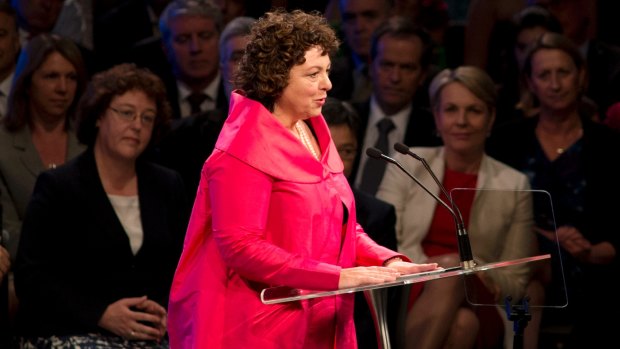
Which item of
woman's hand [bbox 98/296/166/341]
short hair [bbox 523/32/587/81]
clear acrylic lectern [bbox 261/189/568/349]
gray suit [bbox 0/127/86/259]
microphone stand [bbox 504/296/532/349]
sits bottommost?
woman's hand [bbox 98/296/166/341]

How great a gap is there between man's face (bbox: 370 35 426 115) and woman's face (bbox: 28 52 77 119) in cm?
142

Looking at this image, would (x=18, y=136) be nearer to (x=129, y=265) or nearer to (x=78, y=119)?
(x=78, y=119)

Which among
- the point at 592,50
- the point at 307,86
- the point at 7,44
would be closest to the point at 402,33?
the point at 592,50

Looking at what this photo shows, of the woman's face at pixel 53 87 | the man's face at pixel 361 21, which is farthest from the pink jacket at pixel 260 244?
the man's face at pixel 361 21

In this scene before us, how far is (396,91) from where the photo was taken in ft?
17.8

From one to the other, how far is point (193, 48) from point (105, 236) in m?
1.66

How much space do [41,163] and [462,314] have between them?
1.93 meters

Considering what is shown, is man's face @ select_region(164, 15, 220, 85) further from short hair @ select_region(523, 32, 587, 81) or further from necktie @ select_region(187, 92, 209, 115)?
short hair @ select_region(523, 32, 587, 81)

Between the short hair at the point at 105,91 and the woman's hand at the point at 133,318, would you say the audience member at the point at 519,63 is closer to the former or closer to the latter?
the short hair at the point at 105,91

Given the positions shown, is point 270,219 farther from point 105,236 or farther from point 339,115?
point 339,115

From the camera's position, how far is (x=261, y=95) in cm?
300

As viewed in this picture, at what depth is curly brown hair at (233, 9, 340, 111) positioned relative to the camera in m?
2.96

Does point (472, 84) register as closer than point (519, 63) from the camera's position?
Yes

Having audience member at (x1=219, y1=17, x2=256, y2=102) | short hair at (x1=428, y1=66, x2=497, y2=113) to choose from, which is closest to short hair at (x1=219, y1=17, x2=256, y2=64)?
audience member at (x1=219, y1=17, x2=256, y2=102)
